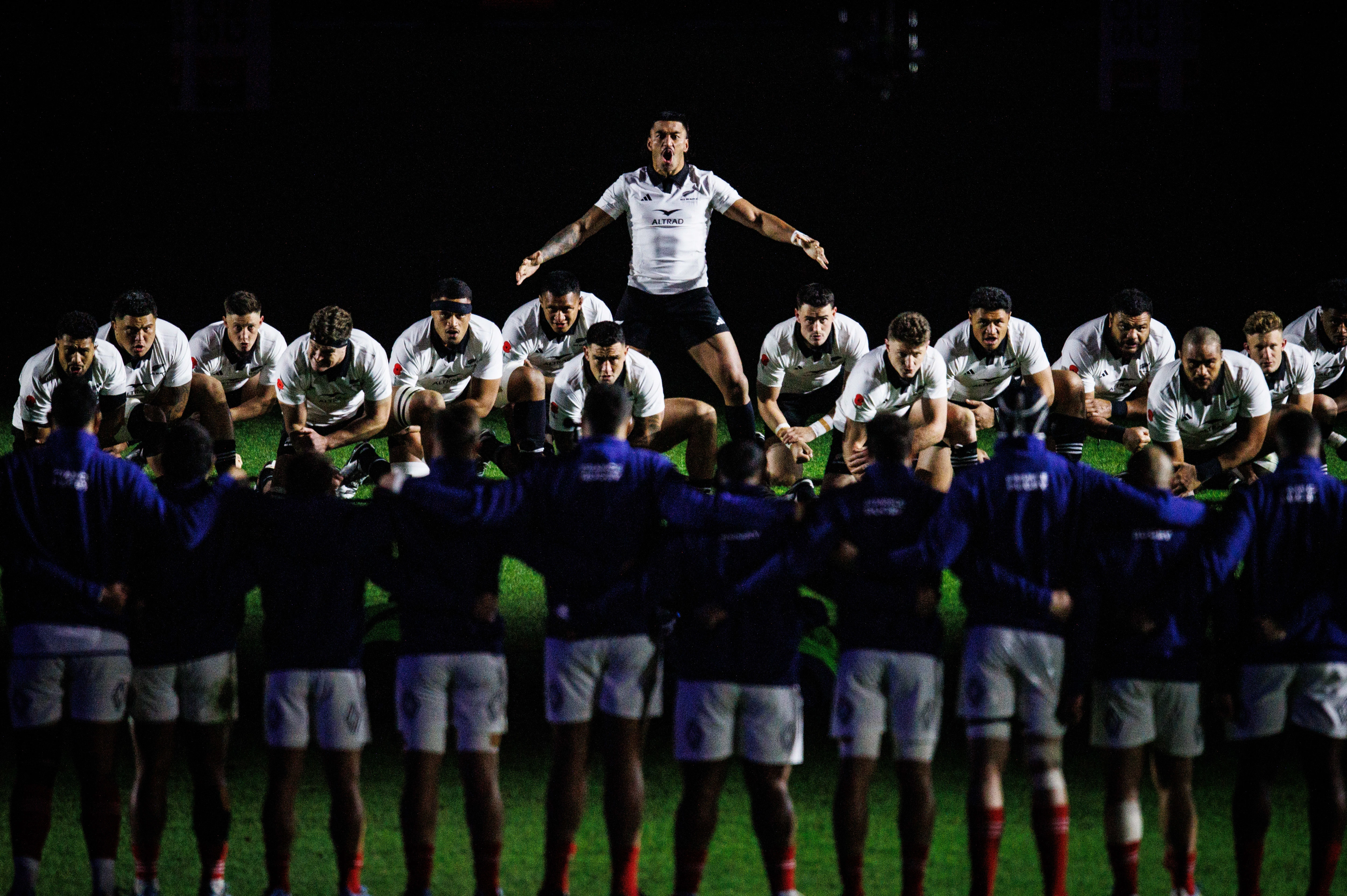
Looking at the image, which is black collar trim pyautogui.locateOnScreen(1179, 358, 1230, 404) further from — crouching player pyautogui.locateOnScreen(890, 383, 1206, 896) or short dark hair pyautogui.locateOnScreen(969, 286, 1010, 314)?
crouching player pyautogui.locateOnScreen(890, 383, 1206, 896)

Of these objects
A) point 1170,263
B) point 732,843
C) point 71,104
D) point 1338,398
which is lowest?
point 732,843

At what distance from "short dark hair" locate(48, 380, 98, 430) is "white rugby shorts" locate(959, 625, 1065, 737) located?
2.53m

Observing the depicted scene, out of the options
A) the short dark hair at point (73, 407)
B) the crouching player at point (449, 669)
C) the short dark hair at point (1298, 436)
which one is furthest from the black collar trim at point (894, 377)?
the short dark hair at point (73, 407)

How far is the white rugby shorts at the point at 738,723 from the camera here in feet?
13.5

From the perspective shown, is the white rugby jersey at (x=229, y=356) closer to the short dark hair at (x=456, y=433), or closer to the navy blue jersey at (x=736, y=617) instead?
the short dark hair at (x=456, y=433)

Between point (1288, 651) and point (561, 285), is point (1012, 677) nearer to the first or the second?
point (1288, 651)

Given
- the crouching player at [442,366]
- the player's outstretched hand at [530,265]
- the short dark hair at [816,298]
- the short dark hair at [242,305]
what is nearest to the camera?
the crouching player at [442,366]

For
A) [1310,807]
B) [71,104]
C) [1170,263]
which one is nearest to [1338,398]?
[1170,263]

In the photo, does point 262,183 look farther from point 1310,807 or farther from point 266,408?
point 1310,807

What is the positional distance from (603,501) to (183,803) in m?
1.95

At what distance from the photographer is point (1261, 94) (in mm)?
11789

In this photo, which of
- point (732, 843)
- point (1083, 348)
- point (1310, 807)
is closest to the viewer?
point (1310, 807)

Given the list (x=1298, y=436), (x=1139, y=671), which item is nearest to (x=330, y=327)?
(x=1139, y=671)

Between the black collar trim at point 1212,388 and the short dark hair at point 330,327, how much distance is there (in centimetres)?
414
